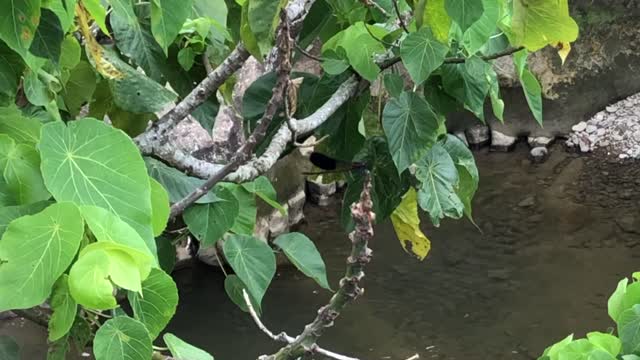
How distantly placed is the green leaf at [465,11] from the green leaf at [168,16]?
0.22m

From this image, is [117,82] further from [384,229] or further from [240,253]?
[384,229]

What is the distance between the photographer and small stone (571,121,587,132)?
511cm

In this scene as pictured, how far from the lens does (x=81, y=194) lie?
0.55 m

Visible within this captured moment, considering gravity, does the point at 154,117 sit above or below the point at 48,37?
below

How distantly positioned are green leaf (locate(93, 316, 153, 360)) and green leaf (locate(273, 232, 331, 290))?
0.42 metres

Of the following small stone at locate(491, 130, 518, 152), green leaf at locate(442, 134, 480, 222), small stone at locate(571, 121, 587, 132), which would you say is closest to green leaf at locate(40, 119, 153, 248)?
green leaf at locate(442, 134, 480, 222)

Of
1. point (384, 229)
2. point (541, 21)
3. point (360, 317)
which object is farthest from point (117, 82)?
point (384, 229)

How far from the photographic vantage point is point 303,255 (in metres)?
1.00

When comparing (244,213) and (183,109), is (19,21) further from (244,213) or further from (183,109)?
(244,213)

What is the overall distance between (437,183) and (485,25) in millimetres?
274

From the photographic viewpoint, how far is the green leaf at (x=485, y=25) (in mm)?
758

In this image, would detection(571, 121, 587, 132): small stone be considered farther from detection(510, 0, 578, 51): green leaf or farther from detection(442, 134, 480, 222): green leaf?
detection(510, 0, 578, 51): green leaf

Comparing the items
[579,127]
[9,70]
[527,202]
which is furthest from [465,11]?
[579,127]

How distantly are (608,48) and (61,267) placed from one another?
5189mm
